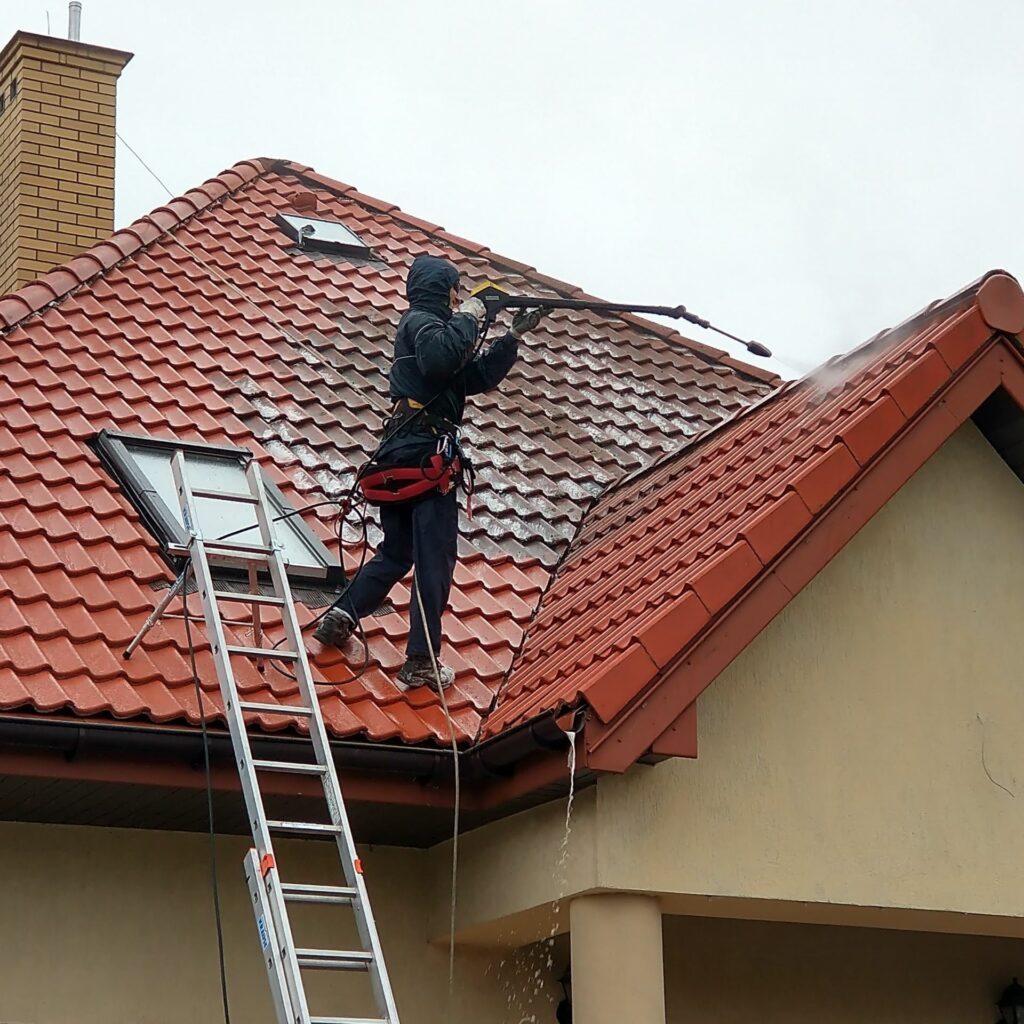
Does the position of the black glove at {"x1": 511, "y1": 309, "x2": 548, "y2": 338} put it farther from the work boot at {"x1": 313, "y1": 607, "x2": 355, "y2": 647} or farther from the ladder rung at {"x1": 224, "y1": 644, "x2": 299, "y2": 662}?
the ladder rung at {"x1": 224, "y1": 644, "x2": 299, "y2": 662}

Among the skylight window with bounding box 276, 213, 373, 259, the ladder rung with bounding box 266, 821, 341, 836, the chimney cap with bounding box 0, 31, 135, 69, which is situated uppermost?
the chimney cap with bounding box 0, 31, 135, 69

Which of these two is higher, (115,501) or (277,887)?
(115,501)

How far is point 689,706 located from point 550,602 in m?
1.99

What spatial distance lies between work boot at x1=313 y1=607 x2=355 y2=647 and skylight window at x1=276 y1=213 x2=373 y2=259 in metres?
4.79

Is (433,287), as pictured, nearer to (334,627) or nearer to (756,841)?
(334,627)

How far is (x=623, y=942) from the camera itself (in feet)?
24.7

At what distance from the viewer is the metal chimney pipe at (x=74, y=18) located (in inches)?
540

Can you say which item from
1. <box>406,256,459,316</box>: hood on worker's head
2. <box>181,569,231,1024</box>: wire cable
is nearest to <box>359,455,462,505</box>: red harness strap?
<box>406,256,459,316</box>: hood on worker's head

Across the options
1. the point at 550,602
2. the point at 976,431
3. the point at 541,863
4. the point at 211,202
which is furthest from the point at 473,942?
the point at 211,202

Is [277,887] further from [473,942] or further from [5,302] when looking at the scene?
[5,302]

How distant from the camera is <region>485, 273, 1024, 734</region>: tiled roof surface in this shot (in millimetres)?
7570

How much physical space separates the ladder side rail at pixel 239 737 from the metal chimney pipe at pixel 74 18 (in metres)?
6.51

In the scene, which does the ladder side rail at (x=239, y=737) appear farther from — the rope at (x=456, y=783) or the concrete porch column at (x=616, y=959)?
the concrete porch column at (x=616, y=959)

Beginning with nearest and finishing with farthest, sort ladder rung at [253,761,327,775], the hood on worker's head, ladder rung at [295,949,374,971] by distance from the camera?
ladder rung at [295,949,374,971]
ladder rung at [253,761,327,775]
the hood on worker's head
